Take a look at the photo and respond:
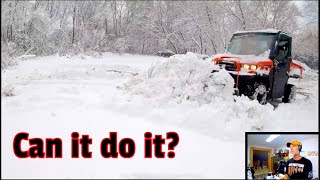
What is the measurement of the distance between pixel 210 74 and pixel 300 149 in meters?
3.57

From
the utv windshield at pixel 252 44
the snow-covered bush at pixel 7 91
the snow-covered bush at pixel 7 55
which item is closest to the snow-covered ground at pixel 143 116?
the snow-covered bush at pixel 7 91

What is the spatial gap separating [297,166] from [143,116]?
308 centimetres

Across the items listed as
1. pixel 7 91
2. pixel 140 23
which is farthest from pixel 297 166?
pixel 140 23

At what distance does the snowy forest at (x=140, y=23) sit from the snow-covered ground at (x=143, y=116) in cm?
122

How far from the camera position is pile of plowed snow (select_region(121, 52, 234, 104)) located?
7.26 meters

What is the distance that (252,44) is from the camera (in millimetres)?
8109

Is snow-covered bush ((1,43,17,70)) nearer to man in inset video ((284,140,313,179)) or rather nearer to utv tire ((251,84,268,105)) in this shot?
utv tire ((251,84,268,105))

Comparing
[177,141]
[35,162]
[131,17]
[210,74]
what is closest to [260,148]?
→ [177,141]

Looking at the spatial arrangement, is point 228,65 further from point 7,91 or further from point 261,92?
point 7,91

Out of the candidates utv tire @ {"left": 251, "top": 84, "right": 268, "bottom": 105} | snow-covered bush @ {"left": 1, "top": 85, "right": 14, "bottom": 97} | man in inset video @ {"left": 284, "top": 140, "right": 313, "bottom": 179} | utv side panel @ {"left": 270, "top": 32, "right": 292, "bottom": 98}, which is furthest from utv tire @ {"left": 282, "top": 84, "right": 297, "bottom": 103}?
snow-covered bush @ {"left": 1, "top": 85, "right": 14, "bottom": 97}

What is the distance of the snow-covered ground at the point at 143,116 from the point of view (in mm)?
4480

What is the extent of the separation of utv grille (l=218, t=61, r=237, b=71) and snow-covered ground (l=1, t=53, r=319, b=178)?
34 cm

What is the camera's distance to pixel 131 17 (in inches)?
411

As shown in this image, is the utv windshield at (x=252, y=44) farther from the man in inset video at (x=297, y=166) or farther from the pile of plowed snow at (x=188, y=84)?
the man in inset video at (x=297, y=166)
